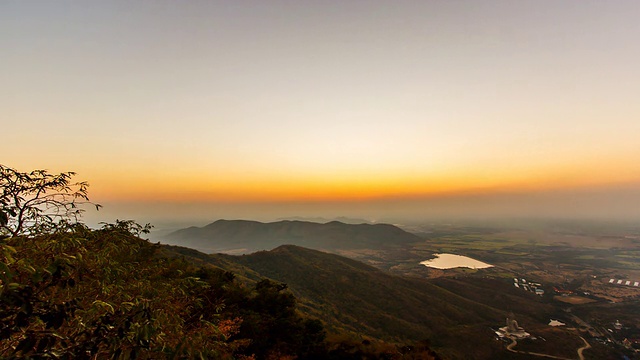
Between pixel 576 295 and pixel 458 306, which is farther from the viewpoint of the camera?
pixel 576 295

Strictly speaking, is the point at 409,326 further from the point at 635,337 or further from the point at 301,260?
the point at 635,337

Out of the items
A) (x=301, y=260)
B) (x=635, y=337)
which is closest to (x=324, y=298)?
(x=301, y=260)

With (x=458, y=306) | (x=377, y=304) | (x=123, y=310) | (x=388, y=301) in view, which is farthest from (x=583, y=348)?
(x=123, y=310)

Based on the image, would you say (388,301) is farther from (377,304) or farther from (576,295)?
(576,295)

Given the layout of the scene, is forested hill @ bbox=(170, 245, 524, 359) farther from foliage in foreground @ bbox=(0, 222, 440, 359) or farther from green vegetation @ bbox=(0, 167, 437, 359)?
green vegetation @ bbox=(0, 167, 437, 359)

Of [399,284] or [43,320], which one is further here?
[399,284]

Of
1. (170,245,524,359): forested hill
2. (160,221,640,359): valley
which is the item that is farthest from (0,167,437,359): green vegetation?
(160,221,640,359): valley

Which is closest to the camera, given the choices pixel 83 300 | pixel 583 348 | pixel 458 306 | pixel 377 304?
pixel 83 300

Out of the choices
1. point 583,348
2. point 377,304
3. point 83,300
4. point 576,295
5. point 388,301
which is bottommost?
point 576,295
